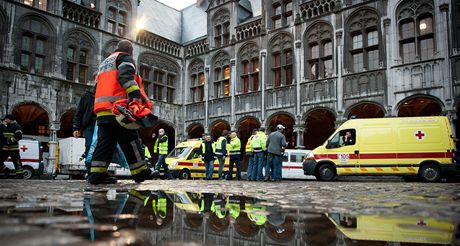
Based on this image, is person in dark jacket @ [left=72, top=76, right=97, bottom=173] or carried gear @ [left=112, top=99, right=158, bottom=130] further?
person in dark jacket @ [left=72, top=76, right=97, bottom=173]

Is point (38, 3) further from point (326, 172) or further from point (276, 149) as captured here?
point (326, 172)

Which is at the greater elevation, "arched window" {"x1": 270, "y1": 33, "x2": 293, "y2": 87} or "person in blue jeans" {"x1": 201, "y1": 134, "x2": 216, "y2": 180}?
"arched window" {"x1": 270, "y1": 33, "x2": 293, "y2": 87}

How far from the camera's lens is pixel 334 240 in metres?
1.39

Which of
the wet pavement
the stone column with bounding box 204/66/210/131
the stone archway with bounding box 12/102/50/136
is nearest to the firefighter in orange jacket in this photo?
the wet pavement

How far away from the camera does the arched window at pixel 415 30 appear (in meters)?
15.7

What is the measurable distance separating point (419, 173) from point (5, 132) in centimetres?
1226

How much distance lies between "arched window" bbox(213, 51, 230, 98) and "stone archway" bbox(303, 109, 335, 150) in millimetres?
5703

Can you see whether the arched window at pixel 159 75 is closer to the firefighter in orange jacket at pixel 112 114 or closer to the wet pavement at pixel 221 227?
the firefighter in orange jacket at pixel 112 114

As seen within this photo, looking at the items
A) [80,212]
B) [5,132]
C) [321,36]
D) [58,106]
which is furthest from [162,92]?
[80,212]

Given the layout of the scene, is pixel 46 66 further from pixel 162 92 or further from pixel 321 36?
pixel 321 36

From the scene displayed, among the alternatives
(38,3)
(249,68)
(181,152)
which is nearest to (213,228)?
(181,152)

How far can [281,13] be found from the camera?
20672 millimetres

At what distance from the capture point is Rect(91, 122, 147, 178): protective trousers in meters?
4.78

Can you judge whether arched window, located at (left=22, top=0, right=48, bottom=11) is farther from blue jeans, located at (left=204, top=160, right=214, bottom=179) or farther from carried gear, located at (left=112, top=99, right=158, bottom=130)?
carried gear, located at (left=112, top=99, right=158, bottom=130)
